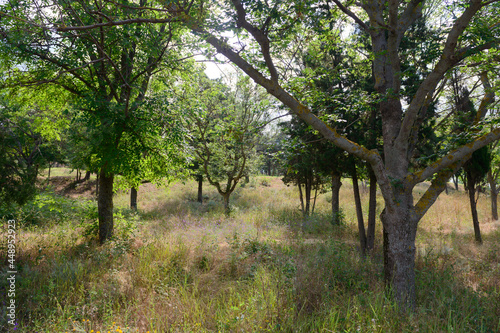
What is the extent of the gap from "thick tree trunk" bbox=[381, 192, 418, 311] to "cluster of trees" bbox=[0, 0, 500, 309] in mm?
19

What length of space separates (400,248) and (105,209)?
7.42m

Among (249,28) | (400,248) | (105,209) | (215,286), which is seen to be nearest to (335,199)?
(400,248)

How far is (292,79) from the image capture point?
563 centimetres

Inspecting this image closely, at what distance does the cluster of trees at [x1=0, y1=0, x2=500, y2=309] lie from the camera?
3.94 metres

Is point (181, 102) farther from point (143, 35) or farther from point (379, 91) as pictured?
point (379, 91)

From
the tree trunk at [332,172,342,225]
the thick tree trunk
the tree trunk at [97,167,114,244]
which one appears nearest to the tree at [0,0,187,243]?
the tree trunk at [97,167,114,244]

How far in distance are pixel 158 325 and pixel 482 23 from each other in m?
6.76

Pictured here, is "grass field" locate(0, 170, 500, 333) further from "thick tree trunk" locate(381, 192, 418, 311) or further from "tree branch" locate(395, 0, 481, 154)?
"tree branch" locate(395, 0, 481, 154)

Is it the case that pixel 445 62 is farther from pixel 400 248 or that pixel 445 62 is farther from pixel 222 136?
pixel 222 136

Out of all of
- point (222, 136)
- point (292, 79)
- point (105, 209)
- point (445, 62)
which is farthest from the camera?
point (222, 136)

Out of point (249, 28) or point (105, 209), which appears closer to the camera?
point (249, 28)

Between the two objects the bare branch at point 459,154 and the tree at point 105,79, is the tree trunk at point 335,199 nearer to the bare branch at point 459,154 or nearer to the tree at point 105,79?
the bare branch at point 459,154

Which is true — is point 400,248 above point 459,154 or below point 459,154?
below

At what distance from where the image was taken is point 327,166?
8.94 metres
